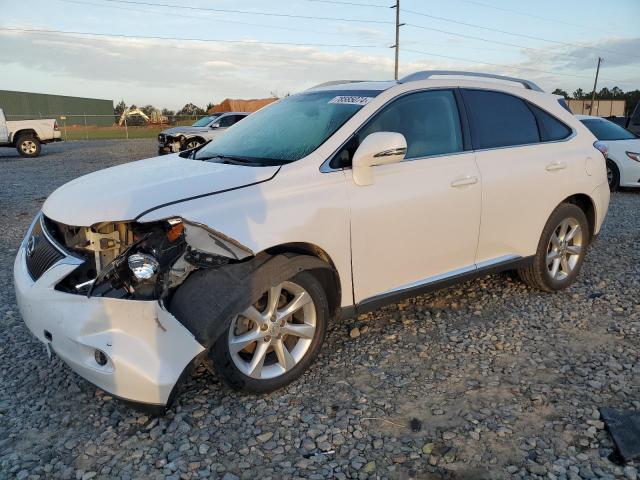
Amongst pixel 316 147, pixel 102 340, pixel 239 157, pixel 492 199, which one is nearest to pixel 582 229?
pixel 492 199

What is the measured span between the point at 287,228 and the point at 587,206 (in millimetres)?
3263

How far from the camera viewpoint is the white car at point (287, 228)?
8.81ft

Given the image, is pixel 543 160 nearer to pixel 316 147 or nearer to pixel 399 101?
pixel 399 101

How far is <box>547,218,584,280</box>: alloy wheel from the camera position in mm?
4648

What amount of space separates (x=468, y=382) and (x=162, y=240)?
2026mm

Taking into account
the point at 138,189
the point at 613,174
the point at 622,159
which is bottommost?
the point at 613,174

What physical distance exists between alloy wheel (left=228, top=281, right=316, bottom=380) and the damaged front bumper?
1.19 ft

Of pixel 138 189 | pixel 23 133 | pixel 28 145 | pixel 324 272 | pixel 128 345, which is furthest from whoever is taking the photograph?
pixel 28 145

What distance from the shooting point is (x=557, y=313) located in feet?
14.2

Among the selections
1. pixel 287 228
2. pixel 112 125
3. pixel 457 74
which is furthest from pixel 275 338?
pixel 112 125

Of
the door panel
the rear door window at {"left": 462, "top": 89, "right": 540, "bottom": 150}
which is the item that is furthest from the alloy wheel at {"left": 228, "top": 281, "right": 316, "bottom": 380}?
the rear door window at {"left": 462, "top": 89, "right": 540, "bottom": 150}

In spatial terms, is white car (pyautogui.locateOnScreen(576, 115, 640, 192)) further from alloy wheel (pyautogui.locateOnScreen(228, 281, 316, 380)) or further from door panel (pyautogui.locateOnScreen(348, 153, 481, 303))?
alloy wheel (pyautogui.locateOnScreen(228, 281, 316, 380))

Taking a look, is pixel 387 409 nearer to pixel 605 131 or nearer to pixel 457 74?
pixel 457 74

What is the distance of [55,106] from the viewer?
54.7 meters
